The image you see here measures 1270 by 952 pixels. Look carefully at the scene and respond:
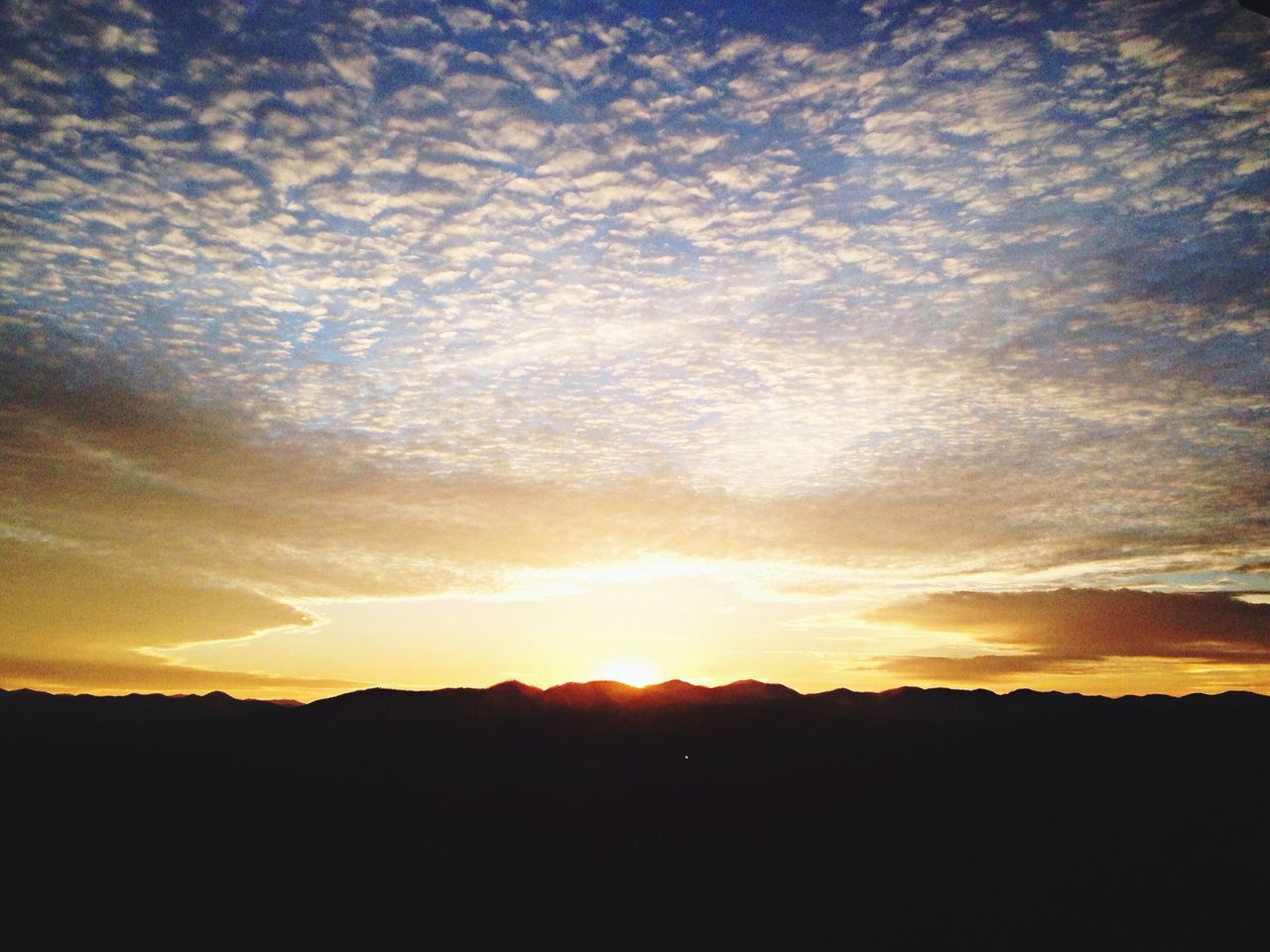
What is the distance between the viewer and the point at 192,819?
136 feet

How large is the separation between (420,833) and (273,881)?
31.5 feet

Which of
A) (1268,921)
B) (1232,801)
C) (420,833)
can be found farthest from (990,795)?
(420,833)

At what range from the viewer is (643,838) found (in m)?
39.3

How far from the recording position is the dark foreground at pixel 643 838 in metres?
26.2

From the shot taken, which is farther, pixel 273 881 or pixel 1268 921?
pixel 273 881

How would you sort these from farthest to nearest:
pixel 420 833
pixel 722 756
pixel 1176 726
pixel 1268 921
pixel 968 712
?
1. pixel 968 712
2. pixel 1176 726
3. pixel 722 756
4. pixel 420 833
5. pixel 1268 921

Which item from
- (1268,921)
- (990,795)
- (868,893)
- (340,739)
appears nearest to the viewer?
(1268,921)

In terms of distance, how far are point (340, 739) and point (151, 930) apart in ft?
171

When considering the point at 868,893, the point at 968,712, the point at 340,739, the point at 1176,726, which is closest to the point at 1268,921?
the point at 868,893

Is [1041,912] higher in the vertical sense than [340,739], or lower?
lower

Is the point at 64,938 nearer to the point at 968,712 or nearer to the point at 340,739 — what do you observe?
the point at 340,739

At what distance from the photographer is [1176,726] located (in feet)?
259

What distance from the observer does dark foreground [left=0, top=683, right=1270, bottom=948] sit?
1030 inches

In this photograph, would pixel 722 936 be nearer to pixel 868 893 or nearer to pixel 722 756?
pixel 868 893
